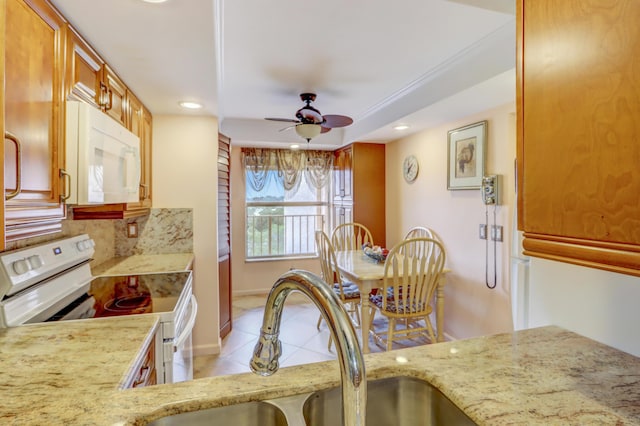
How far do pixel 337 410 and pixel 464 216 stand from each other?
2.39m

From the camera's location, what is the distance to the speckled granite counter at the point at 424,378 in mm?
650

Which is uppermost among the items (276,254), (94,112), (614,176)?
(94,112)

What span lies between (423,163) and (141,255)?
282 centimetres

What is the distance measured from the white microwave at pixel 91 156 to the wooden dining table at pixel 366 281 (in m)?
1.71

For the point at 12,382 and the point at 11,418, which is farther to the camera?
the point at 12,382

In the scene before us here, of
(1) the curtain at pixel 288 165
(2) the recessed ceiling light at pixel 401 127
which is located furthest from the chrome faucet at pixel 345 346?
(1) the curtain at pixel 288 165

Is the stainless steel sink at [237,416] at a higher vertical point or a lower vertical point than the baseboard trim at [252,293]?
higher

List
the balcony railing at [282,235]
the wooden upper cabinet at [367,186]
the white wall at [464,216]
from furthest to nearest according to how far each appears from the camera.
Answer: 1. the balcony railing at [282,235]
2. the wooden upper cabinet at [367,186]
3. the white wall at [464,216]

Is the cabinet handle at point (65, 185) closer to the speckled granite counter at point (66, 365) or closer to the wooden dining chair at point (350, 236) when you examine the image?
the speckled granite counter at point (66, 365)

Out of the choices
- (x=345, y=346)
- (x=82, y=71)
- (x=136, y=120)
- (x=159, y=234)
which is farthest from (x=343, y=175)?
(x=345, y=346)

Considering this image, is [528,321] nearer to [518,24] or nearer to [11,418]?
[518,24]

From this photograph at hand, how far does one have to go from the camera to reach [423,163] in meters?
3.35

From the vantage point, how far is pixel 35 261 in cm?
133

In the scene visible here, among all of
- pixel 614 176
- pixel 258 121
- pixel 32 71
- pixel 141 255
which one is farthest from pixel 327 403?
pixel 258 121
